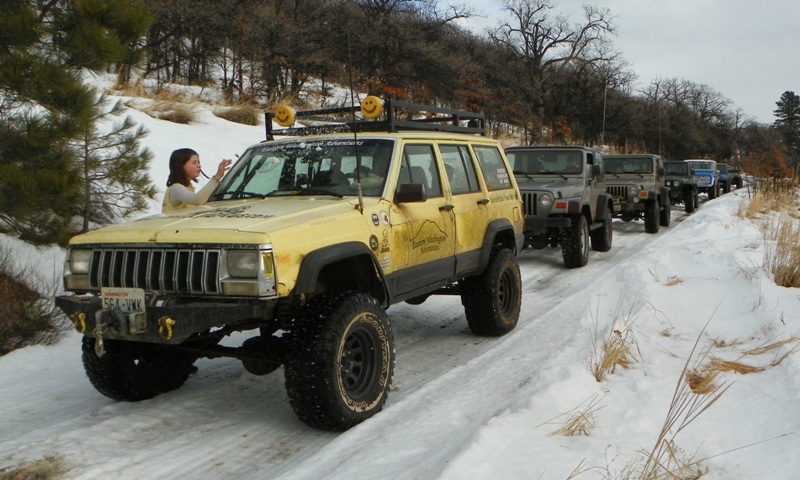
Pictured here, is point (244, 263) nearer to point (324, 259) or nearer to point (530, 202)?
point (324, 259)

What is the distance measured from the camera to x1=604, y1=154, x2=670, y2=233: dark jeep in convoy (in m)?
14.4

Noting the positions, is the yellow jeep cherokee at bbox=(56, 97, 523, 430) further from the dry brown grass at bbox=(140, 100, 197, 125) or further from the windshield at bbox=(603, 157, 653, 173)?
the windshield at bbox=(603, 157, 653, 173)

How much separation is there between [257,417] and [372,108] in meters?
2.50

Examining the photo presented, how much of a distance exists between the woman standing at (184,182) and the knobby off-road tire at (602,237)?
8164mm

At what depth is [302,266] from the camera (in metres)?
3.75

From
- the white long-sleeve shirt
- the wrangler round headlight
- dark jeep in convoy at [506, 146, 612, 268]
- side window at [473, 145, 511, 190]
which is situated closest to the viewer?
the wrangler round headlight

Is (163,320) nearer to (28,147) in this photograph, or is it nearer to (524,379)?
(524,379)

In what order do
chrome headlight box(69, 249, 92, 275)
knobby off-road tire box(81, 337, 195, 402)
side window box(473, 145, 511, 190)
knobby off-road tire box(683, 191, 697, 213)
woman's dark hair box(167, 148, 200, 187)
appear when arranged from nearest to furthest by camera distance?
chrome headlight box(69, 249, 92, 275), knobby off-road tire box(81, 337, 195, 402), woman's dark hair box(167, 148, 200, 187), side window box(473, 145, 511, 190), knobby off-road tire box(683, 191, 697, 213)

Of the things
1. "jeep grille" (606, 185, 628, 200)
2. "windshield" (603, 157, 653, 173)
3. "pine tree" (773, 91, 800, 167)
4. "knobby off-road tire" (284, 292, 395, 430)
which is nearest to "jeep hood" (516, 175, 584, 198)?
"jeep grille" (606, 185, 628, 200)

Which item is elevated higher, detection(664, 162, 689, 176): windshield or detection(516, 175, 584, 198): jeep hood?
detection(664, 162, 689, 176): windshield

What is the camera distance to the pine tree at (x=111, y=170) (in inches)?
271

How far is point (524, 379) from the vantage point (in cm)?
471

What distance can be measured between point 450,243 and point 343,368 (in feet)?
5.76

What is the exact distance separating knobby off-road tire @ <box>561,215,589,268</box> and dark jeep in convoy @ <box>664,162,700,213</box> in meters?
10.8
